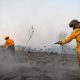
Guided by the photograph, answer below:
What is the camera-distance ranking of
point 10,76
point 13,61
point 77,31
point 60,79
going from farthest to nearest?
point 13,61 → point 10,76 → point 60,79 → point 77,31

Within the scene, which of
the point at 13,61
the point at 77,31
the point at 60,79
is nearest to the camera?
the point at 77,31

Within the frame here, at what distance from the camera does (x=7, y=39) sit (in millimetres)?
21672

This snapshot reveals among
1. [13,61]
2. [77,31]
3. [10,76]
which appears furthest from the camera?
[13,61]

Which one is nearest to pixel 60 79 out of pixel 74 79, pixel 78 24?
pixel 74 79

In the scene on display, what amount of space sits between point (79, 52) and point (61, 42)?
795mm

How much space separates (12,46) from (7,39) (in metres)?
0.67

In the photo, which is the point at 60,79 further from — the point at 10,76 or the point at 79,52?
the point at 10,76

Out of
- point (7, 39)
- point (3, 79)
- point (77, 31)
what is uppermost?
point (7, 39)

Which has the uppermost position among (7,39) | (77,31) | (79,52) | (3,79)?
(7,39)

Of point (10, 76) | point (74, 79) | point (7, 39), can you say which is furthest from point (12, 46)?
point (74, 79)

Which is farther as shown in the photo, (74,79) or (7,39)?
(7,39)

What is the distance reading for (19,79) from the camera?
11.6 meters

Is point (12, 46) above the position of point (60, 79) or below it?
above

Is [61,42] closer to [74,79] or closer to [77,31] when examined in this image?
[77,31]
